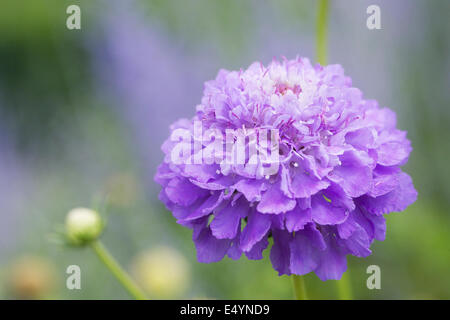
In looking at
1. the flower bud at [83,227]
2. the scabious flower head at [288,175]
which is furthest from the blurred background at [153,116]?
the scabious flower head at [288,175]

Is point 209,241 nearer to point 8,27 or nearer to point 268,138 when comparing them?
point 268,138

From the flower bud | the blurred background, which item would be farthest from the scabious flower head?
the blurred background

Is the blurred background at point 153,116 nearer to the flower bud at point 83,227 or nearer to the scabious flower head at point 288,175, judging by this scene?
the flower bud at point 83,227

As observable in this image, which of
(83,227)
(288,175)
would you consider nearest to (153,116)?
(83,227)

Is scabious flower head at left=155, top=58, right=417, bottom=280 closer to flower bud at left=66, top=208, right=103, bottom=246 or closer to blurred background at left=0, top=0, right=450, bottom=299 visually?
flower bud at left=66, top=208, right=103, bottom=246

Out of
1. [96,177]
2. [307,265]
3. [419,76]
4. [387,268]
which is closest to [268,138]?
[307,265]

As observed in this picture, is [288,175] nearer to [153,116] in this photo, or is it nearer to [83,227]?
[83,227]
